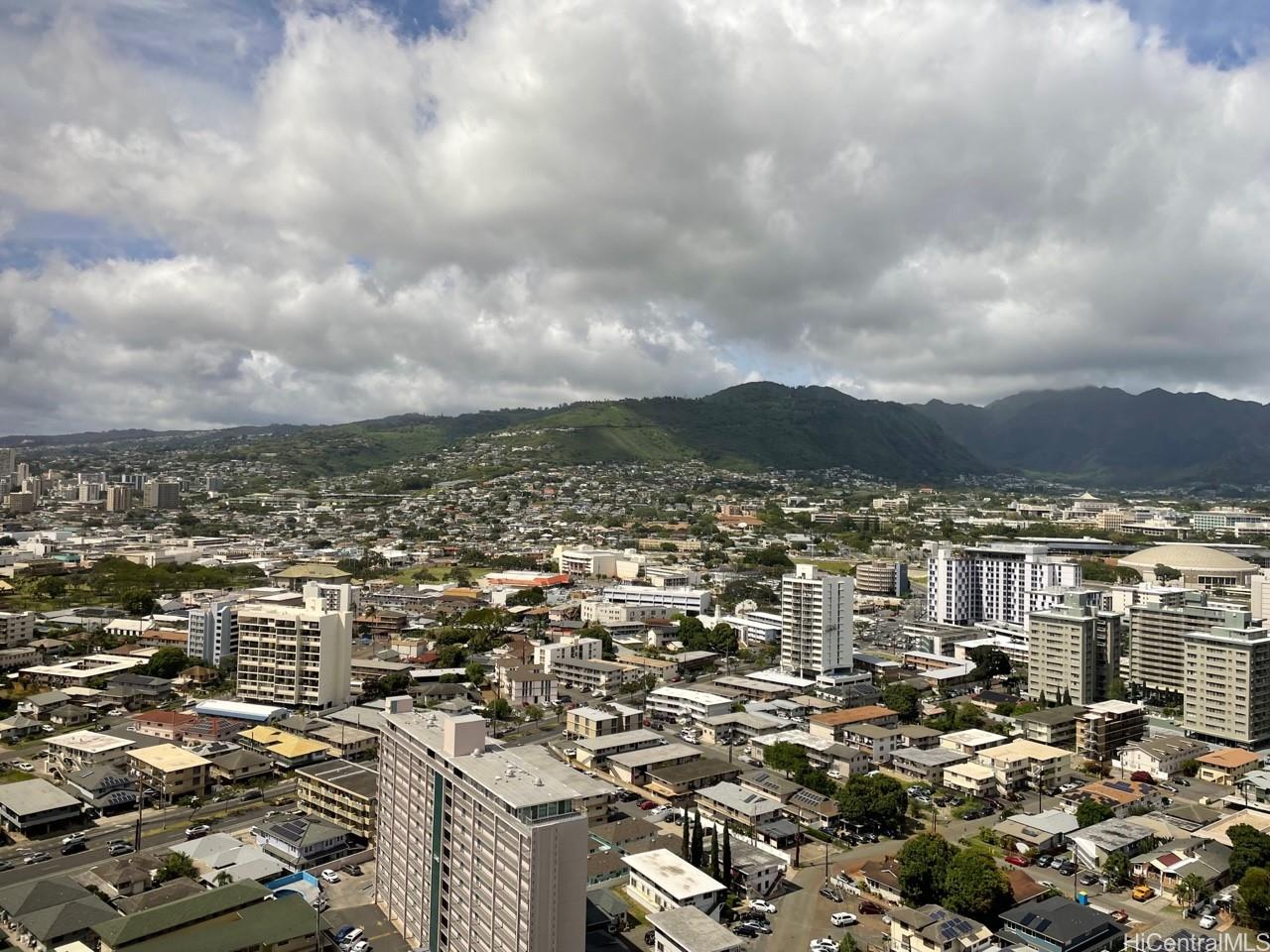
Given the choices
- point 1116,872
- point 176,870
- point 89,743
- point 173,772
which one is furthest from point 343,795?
point 1116,872

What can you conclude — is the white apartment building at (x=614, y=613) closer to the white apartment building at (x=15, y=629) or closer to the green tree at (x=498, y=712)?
the green tree at (x=498, y=712)

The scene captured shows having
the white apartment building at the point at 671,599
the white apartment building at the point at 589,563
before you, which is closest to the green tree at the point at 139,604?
the white apartment building at the point at 671,599

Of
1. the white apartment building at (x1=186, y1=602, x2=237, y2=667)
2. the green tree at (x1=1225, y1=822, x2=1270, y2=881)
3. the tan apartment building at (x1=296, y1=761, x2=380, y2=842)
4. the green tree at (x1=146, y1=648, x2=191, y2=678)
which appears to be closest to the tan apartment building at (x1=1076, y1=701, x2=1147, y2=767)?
the green tree at (x1=1225, y1=822, x2=1270, y2=881)

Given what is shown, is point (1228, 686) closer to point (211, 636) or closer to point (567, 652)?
point (567, 652)

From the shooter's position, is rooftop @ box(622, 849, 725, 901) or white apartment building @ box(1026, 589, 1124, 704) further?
white apartment building @ box(1026, 589, 1124, 704)

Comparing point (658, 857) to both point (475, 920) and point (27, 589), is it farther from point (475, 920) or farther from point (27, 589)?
point (27, 589)

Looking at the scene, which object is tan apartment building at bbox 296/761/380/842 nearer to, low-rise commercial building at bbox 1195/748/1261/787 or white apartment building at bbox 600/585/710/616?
low-rise commercial building at bbox 1195/748/1261/787
